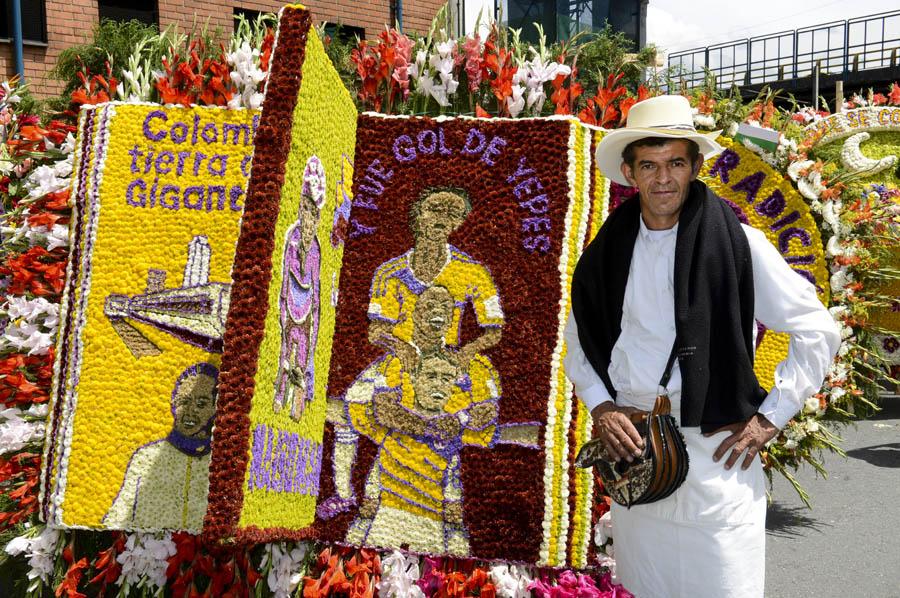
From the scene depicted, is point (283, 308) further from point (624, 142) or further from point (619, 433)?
point (624, 142)

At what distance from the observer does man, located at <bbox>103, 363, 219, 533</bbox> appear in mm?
3066

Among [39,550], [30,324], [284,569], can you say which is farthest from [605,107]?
[39,550]

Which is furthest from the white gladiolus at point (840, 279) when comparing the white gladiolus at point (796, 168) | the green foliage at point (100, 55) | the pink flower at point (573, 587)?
the green foliage at point (100, 55)

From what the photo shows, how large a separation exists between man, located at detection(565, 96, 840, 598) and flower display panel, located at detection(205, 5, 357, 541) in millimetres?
959

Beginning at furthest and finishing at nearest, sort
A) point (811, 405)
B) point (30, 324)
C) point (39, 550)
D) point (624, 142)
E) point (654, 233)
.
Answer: point (811, 405) → point (30, 324) → point (39, 550) → point (624, 142) → point (654, 233)

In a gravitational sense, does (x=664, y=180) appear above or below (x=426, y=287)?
above

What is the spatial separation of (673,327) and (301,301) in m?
1.18

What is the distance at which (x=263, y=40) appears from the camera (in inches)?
142

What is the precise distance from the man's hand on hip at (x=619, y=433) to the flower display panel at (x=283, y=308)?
98 cm

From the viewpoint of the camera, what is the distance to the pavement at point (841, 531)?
12.8ft

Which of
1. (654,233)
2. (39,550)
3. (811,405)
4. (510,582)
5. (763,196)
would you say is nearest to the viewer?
(654,233)

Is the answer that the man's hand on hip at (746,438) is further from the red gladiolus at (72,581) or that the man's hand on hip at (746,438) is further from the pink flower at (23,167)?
the pink flower at (23,167)

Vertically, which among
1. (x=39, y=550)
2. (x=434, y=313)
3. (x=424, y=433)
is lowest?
(x=39, y=550)

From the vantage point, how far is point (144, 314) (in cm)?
325
